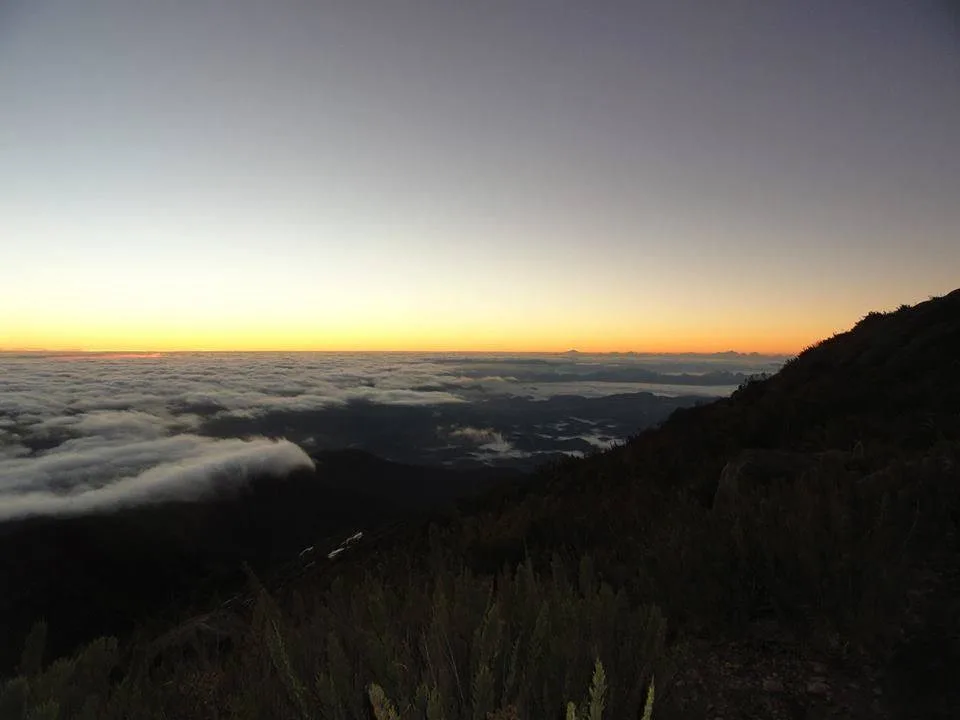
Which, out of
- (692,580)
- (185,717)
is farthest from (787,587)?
(185,717)

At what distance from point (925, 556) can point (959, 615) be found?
2.24ft

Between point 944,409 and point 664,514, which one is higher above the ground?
point 944,409

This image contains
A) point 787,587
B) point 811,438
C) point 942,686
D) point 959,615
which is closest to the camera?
point 942,686

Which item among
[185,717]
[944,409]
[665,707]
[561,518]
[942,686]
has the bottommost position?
[561,518]

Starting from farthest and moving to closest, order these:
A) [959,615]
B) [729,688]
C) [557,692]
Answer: [959,615], [729,688], [557,692]

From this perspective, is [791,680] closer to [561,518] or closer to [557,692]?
[557,692]

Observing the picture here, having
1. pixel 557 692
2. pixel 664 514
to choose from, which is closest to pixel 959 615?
pixel 557 692

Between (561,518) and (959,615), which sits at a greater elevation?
(959,615)

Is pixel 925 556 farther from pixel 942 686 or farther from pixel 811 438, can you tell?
pixel 811 438

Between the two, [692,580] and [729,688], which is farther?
[692,580]

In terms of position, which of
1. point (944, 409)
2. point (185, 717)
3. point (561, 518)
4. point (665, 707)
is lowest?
point (561, 518)

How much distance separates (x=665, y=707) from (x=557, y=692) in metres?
0.44

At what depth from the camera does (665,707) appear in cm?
200

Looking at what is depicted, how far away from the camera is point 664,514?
5.82m
